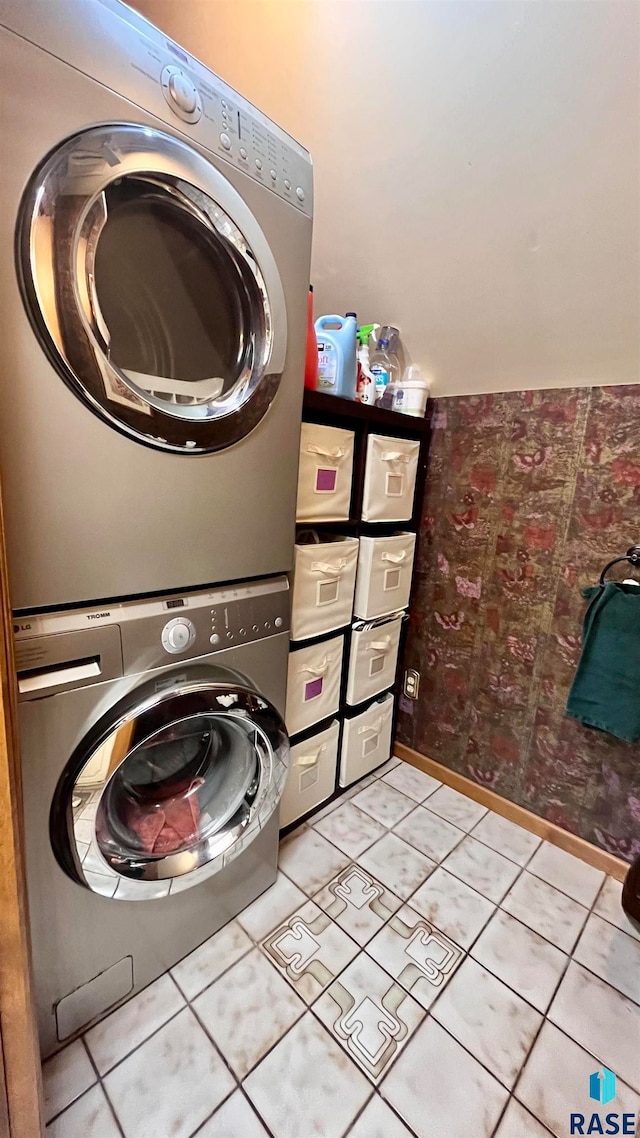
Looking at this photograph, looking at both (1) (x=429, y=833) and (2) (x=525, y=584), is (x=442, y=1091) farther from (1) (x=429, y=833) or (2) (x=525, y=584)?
(2) (x=525, y=584)

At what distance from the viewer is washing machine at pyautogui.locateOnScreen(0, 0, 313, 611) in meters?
0.62

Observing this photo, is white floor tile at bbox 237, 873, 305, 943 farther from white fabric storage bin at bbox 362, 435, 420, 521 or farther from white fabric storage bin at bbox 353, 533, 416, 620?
white fabric storage bin at bbox 362, 435, 420, 521

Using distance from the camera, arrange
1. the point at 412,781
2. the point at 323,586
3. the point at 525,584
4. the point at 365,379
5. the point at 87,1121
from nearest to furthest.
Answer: the point at 87,1121 → the point at 323,586 → the point at 365,379 → the point at 525,584 → the point at 412,781

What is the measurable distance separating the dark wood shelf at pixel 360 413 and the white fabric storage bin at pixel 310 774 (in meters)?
0.97

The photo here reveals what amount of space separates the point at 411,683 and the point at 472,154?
1.61 meters

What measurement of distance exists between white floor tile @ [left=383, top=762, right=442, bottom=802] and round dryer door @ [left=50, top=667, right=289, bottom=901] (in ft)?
2.64

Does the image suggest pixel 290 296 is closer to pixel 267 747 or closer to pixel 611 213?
pixel 611 213

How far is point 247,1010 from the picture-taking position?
3.37ft

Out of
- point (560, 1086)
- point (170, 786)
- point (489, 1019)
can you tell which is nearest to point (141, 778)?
point (170, 786)

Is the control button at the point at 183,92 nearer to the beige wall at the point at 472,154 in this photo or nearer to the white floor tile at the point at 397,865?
the beige wall at the point at 472,154

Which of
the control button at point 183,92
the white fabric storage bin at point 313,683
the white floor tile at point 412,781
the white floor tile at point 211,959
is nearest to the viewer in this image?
the control button at point 183,92

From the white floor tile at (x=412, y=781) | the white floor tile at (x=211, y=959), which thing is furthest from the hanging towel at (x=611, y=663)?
the white floor tile at (x=211, y=959)

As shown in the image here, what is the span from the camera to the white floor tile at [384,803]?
5.33 ft

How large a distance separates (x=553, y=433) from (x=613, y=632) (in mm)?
608
